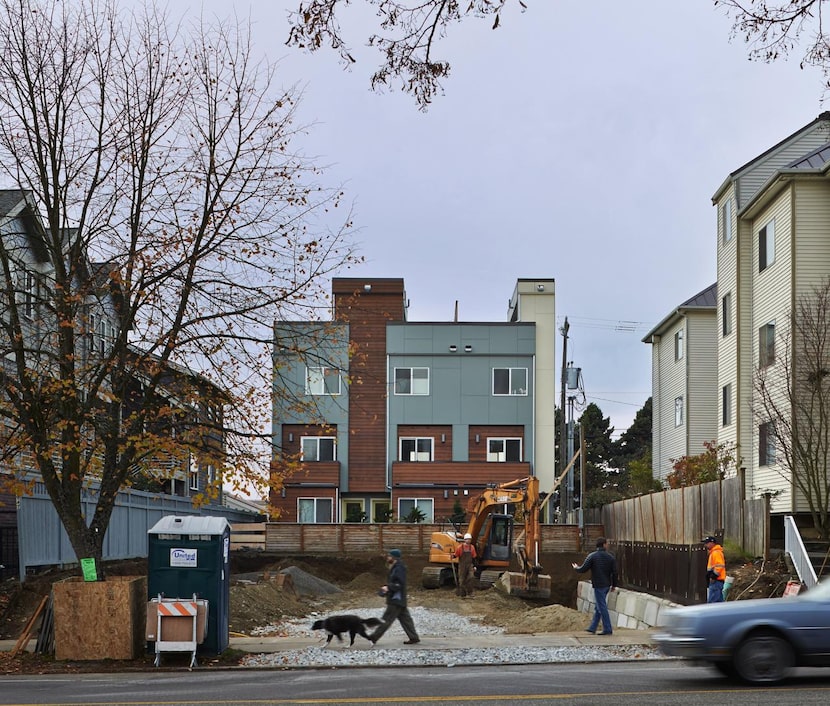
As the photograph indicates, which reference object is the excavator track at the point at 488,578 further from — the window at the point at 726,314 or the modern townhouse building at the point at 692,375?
the modern townhouse building at the point at 692,375

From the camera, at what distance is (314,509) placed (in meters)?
55.3

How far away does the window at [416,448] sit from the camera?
55.8 meters

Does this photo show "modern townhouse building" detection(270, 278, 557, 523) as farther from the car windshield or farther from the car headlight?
the car windshield

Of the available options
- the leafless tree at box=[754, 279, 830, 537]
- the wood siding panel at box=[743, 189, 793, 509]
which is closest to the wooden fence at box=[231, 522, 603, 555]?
the wood siding panel at box=[743, 189, 793, 509]

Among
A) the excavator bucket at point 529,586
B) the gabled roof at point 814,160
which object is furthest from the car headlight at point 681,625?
the gabled roof at point 814,160

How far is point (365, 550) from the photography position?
163 feet

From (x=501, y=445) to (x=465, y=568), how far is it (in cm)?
1964

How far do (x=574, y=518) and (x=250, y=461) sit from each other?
47215 millimetres

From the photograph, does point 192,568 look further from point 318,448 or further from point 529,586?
point 318,448

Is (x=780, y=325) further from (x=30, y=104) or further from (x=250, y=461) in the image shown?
(x=30, y=104)

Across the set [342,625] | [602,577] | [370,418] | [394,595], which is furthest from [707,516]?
[370,418]

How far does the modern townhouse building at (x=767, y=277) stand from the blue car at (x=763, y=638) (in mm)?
17341

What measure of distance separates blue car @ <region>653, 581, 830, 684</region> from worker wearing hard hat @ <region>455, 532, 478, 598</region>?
22.6 m

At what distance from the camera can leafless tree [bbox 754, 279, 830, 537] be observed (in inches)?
1110
